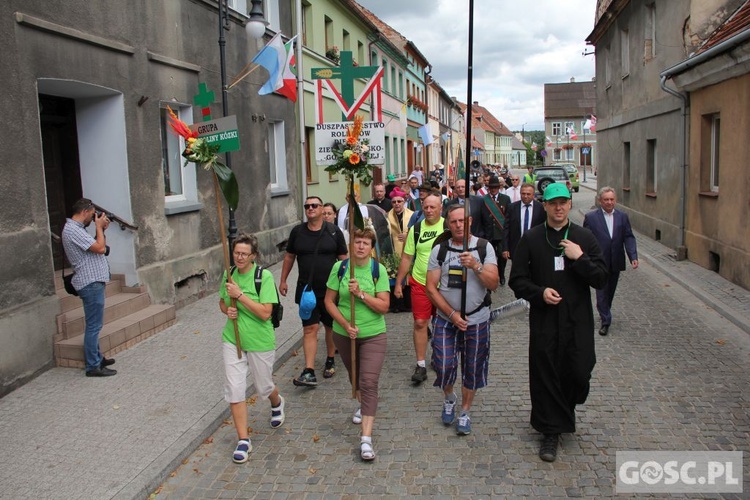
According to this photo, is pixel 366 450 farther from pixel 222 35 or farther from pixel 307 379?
pixel 222 35

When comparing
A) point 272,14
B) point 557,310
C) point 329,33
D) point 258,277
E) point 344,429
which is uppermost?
point 329,33

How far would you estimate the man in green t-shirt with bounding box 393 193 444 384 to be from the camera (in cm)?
689

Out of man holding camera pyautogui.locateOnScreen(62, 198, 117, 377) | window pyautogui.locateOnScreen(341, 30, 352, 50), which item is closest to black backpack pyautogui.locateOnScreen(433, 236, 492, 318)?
man holding camera pyautogui.locateOnScreen(62, 198, 117, 377)

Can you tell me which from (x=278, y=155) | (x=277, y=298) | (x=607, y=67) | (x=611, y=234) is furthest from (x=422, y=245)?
(x=607, y=67)

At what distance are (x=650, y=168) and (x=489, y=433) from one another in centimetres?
1446

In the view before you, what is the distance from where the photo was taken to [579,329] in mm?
4930

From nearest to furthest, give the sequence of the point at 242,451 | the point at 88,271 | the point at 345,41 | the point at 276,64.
Result: the point at 242,451, the point at 88,271, the point at 276,64, the point at 345,41

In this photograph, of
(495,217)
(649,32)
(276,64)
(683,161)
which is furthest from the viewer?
(649,32)

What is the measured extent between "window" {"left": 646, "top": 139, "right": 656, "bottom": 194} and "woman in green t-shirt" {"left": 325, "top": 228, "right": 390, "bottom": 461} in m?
14.3

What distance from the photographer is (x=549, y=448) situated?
4984 millimetres

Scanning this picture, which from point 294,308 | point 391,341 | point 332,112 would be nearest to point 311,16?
point 332,112

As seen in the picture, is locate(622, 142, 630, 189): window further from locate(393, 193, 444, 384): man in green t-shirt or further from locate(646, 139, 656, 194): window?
locate(393, 193, 444, 384): man in green t-shirt

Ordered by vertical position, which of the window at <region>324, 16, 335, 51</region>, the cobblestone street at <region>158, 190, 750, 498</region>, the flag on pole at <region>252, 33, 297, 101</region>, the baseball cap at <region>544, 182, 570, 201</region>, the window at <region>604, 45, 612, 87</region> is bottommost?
the cobblestone street at <region>158, 190, 750, 498</region>

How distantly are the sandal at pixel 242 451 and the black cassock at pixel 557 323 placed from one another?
2173mm
